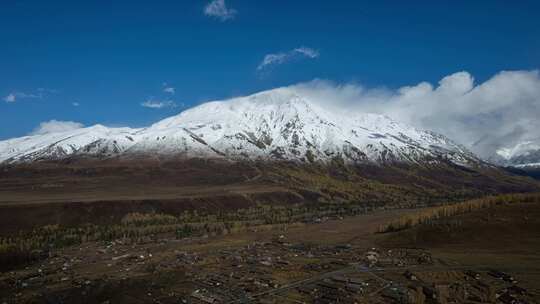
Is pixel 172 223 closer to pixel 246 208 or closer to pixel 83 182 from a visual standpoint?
pixel 246 208

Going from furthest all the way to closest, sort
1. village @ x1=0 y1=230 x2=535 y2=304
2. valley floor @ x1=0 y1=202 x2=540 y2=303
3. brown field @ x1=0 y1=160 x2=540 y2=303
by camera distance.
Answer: brown field @ x1=0 y1=160 x2=540 y2=303, valley floor @ x1=0 y1=202 x2=540 y2=303, village @ x1=0 y1=230 x2=535 y2=304

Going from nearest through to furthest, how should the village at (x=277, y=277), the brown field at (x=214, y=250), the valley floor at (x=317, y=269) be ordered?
the village at (x=277, y=277), the valley floor at (x=317, y=269), the brown field at (x=214, y=250)

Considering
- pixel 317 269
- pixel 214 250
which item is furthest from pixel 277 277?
pixel 214 250

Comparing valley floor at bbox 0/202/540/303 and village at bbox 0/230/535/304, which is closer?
village at bbox 0/230/535/304

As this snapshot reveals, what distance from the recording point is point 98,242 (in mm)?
76250

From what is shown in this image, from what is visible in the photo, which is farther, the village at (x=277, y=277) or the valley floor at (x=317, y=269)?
the valley floor at (x=317, y=269)

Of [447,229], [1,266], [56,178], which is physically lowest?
[1,266]

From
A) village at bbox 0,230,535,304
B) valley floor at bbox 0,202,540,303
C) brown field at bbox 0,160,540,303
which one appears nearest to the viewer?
village at bbox 0,230,535,304

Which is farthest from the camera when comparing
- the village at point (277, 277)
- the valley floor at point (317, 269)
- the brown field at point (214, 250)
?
the brown field at point (214, 250)

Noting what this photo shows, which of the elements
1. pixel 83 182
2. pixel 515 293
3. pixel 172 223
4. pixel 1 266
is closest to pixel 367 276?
pixel 515 293

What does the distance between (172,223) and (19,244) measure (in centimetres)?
3454

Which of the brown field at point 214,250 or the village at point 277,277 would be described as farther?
the brown field at point 214,250

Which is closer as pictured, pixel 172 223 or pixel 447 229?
pixel 447 229

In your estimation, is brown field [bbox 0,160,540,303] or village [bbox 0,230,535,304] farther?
brown field [bbox 0,160,540,303]
